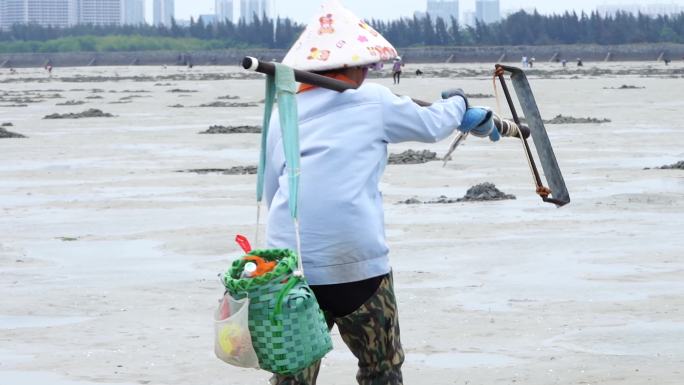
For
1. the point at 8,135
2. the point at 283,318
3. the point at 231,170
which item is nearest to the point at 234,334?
the point at 283,318

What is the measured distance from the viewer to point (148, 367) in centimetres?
802

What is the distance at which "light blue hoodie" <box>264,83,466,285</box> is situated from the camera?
5168 millimetres

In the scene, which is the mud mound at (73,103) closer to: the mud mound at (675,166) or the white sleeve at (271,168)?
the mud mound at (675,166)

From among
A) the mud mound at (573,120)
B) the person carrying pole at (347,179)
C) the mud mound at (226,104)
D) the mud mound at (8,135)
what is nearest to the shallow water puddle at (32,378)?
the person carrying pole at (347,179)

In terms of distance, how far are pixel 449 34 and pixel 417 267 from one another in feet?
516

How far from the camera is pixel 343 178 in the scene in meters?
5.17

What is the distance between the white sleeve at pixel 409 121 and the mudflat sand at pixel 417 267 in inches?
101

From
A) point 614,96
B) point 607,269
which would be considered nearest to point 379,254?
point 607,269

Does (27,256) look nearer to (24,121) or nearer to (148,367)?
(148,367)

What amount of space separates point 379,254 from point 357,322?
240 millimetres

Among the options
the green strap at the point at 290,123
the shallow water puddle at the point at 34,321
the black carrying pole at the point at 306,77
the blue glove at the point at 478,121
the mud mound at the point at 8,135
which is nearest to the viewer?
the black carrying pole at the point at 306,77

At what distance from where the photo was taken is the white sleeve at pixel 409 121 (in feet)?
17.2

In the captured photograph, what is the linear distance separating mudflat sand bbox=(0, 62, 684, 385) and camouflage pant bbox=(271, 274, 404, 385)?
232 cm

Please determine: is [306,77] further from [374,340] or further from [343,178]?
[374,340]
